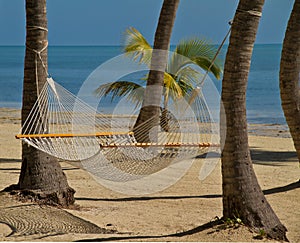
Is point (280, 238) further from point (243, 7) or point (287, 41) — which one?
point (287, 41)

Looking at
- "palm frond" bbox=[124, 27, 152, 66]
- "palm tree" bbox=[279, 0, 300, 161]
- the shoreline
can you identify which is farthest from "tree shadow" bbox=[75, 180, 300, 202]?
the shoreline

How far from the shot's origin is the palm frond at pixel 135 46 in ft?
30.1

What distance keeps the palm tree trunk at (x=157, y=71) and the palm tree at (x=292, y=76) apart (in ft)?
6.44

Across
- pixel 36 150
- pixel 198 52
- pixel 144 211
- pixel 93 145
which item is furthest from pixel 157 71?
pixel 198 52

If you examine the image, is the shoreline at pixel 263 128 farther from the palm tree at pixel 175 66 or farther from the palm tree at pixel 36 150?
the palm tree at pixel 36 150

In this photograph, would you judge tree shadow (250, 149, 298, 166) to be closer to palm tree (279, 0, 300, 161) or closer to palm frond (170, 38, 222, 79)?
palm frond (170, 38, 222, 79)

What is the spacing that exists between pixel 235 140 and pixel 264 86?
26.2 meters

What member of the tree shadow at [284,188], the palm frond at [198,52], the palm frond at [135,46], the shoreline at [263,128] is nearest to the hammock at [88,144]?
the tree shadow at [284,188]

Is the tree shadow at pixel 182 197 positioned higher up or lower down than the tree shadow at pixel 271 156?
lower down

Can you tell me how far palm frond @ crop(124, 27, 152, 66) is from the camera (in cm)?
917

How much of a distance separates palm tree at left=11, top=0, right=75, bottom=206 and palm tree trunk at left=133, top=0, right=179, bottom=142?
2.04 m

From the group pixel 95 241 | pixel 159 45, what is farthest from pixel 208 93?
pixel 95 241

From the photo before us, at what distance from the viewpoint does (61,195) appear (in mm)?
4691

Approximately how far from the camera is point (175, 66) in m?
9.47
